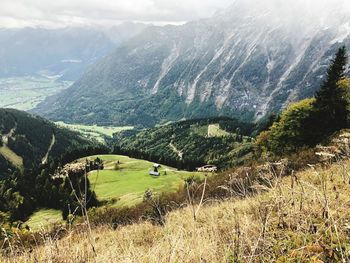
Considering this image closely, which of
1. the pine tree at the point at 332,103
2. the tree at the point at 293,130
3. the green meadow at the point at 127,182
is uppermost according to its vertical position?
the pine tree at the point at 332,103

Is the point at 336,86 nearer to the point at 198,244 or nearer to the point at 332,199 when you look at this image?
the point at 332,199

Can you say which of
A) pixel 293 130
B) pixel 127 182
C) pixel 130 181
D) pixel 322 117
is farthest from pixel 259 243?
pixel 130 181

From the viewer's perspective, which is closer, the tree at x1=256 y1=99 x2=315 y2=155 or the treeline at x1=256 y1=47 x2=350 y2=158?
the treeline at x1=256 y1=47 x2=350 y2=158

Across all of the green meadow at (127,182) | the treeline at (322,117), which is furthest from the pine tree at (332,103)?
the green meadow at (127,182)

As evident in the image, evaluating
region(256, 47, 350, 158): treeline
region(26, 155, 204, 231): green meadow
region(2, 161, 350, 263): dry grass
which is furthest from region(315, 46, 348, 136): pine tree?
region(2, 161, 350, 263): dry grass

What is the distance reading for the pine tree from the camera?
185 feet

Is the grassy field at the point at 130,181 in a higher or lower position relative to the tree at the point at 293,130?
lower

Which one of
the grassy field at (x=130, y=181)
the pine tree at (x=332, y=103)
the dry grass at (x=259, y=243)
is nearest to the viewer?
the dry grass at (x=259, y=243)

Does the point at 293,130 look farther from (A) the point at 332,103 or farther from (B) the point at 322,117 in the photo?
(A) the point at 332,103

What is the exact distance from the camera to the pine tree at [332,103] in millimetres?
56513

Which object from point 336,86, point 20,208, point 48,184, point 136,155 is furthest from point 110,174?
point 336,86

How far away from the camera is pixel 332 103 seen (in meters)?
58.2

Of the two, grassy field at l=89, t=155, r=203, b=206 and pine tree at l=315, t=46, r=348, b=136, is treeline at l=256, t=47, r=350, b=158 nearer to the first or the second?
pine tree at l=315, t=46, r=348, b=136

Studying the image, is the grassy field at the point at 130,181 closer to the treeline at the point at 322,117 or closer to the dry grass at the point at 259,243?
the treeline at the point at 322,117
